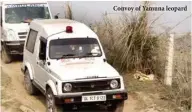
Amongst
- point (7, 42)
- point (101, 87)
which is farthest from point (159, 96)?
point (7, 42)

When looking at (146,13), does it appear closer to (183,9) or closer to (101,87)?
(183,9)

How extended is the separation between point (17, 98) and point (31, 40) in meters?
1.46

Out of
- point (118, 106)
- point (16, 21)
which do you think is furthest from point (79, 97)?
point (16, 21)

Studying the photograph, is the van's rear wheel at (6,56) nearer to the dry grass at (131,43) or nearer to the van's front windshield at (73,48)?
the dry grass at (131,43)

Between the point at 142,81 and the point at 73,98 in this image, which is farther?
the point at 142,81

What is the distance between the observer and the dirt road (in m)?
9.35

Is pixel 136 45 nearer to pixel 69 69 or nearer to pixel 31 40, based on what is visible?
pixel 31 40

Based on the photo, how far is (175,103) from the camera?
30.0 ft

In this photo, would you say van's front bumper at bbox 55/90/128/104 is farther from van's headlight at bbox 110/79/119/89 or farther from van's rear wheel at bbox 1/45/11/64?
van's rear wheel at bbox 1/45/11/64

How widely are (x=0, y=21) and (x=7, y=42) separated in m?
1.09

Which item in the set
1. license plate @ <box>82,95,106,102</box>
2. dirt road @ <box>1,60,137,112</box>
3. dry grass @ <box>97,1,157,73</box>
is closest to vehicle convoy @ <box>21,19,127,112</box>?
license plate @ <box>82,95,106,102</box>

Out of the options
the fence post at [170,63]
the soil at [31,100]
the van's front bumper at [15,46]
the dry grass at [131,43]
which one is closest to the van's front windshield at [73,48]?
the soil at [31,100]

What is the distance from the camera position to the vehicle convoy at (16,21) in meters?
14.1

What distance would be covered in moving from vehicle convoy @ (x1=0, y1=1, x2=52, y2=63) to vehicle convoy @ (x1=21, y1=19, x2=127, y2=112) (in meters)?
3.65
